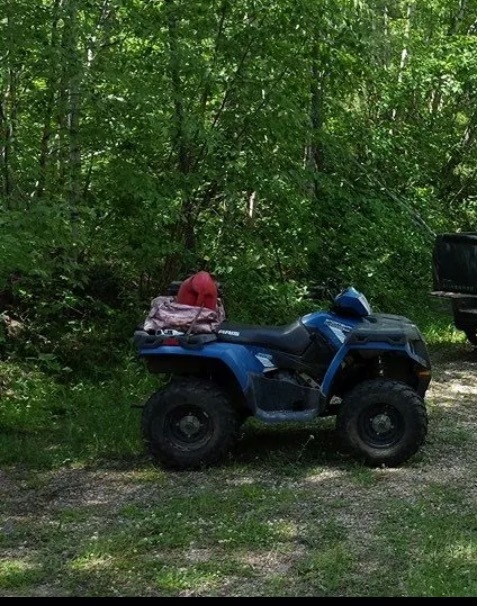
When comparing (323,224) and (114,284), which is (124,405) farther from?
(323,224)

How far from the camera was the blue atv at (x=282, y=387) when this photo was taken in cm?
539

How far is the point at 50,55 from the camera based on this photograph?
677cm

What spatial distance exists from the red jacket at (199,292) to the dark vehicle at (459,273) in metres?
3.95

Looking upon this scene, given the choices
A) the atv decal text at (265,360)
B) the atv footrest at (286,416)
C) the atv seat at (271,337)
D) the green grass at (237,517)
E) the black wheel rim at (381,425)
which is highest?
the atv seat at (271,337)

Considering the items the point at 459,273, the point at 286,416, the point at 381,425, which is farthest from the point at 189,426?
the point at 459,273

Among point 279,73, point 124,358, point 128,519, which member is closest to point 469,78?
point 279,73

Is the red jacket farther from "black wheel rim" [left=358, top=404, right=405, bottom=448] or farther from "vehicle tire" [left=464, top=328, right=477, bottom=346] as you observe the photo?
"vehicle tire" [left=464, top=328, right=477, bottom=346]

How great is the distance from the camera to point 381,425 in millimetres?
5434

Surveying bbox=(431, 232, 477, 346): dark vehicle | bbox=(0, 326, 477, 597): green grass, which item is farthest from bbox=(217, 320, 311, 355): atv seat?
bbox=(431, 232, 477, 346): dark vehicle

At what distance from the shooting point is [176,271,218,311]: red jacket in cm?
561

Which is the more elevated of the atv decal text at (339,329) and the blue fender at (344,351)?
the atv decal text at (339,329)

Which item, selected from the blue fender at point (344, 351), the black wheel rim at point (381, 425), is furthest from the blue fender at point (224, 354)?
the black wheel rim at point (381, 425)

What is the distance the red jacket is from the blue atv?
0.23m

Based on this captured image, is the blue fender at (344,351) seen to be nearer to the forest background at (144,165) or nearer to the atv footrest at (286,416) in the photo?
the atv footrest at (286,416)
